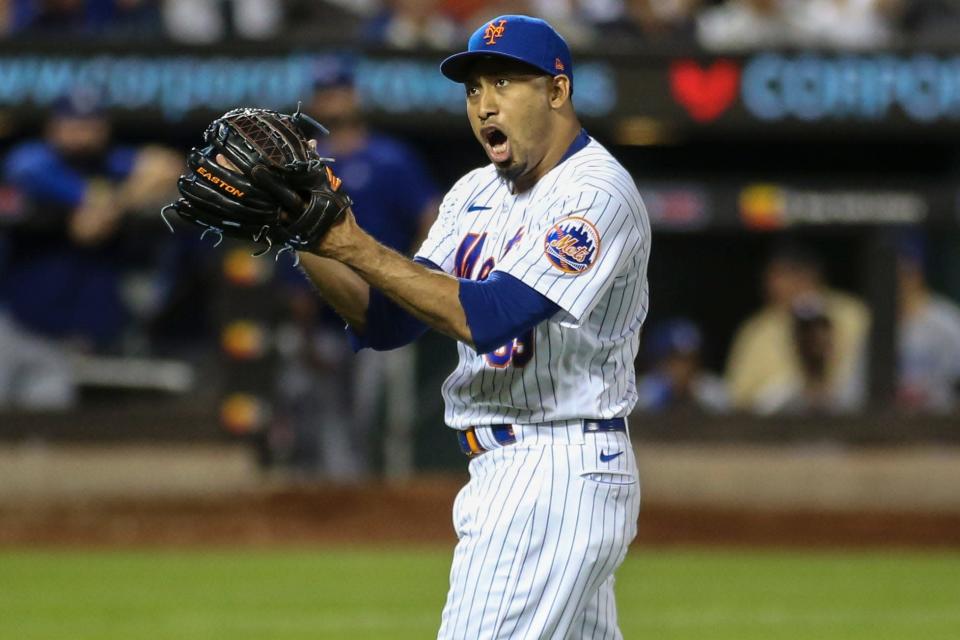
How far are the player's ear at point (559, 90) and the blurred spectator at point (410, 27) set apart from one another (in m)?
5.75

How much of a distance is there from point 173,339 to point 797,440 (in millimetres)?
3561

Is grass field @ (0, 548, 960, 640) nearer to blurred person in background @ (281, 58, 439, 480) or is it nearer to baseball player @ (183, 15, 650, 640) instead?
blurred person in background @ (281, 58, 439, 480)

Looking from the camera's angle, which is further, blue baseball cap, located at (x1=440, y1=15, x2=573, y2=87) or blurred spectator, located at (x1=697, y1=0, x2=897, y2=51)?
blurred spectator, located at (x1=697, y1=0, x2=897, y2=51)

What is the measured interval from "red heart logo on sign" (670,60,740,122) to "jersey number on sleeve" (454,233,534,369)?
5.75 m

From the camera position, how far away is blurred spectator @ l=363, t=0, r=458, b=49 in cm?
949

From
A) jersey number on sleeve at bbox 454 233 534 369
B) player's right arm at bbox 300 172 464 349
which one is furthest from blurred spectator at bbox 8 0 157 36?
jersey number on sleeve at bbox 454 233 534 369

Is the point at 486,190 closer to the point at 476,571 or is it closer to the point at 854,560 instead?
the point at 476,571

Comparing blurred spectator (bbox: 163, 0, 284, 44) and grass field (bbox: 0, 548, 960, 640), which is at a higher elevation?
blurred spectator (bbox: 163, 0, 284, 44)

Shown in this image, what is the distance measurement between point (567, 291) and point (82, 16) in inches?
277

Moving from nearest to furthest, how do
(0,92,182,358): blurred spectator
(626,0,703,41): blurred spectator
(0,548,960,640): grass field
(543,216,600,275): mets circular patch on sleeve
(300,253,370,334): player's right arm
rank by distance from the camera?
(543,216,600,275): mets circular patch on sleeve, (300,253,370,334): player's right arm, (0,548,960,640): grass field, (0,92,182,358): blurred spectator, (626,0,703,41): blurred spectator

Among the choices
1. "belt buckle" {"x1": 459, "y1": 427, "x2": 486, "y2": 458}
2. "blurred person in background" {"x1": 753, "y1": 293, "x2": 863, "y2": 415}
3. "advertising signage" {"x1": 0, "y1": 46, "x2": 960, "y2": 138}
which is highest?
"advertising signage" {"x1": 0, "y1": 46, "x2": 960, "y2": 138}

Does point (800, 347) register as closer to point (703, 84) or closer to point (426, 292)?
point (703, 84)

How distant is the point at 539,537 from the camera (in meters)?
3.47

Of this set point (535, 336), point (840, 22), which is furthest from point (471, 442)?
point (840, 22)
